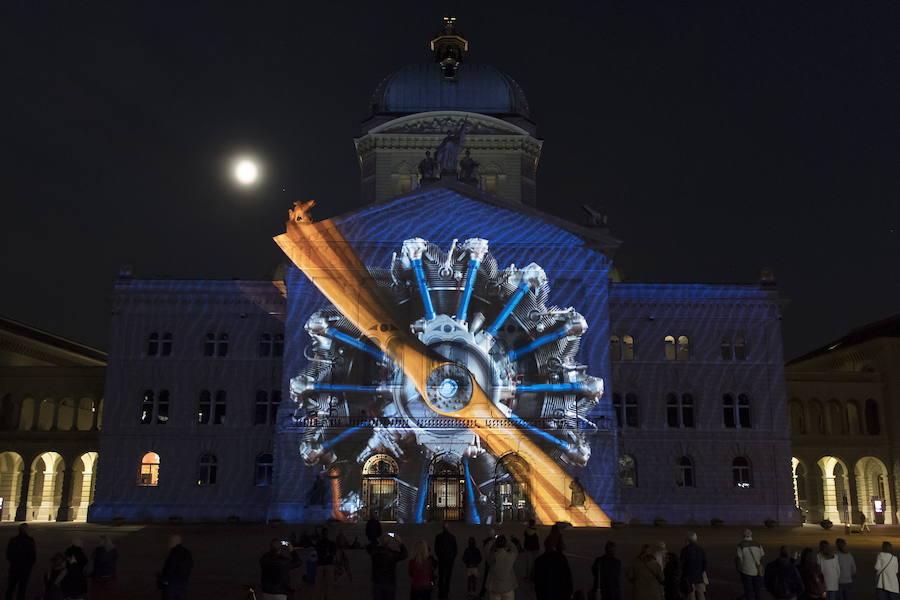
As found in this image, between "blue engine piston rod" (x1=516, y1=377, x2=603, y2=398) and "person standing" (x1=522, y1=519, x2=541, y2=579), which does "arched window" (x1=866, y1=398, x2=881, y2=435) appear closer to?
"blue engine piston rod" (x1=516, y1=377, x2=603, y2=398)

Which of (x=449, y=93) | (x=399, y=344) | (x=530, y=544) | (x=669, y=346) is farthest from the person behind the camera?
(x=449, y=93)

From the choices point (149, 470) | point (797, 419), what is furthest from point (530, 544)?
point (797, 419)

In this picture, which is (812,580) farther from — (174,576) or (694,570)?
(174,576)

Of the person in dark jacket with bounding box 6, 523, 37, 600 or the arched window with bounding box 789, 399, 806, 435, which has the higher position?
the arched window with bounding box 789, 399, 806, 435

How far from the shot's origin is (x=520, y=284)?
4656 centimetres

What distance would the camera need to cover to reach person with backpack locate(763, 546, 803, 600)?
15.7 meters

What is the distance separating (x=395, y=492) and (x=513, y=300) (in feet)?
36.9

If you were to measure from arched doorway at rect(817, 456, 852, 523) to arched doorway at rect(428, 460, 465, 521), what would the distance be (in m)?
24.1

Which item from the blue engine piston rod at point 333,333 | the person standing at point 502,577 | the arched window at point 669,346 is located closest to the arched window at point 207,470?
the blue engine piston rod at point 333,333

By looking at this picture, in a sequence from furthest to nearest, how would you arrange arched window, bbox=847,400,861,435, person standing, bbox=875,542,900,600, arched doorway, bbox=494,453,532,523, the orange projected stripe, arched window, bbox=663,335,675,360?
arched window, bbox=847,400,861,435, arched window, bbox=663,335,675,360, the orange projected stripe, arched doorway, bbox=494,453,532,523, person standing, bbox=875,542,900,600

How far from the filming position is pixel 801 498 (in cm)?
5900

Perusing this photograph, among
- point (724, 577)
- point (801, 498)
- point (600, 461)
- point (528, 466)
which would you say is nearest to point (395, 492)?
point (528, 466)

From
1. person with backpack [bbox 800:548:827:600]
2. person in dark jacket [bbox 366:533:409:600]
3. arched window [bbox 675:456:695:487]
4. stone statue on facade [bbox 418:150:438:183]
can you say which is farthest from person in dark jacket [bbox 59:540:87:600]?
arched window [bbox 675:456:695:487]

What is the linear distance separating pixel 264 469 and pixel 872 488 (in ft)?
121
